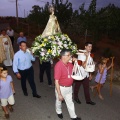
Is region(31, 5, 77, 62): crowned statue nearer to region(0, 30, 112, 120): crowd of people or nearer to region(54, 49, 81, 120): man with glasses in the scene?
region(0, 30, 112, 120): crowd of people

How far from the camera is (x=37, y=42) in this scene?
6.79 metres

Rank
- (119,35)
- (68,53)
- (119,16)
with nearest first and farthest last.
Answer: (68,53) → (119,16) → (119,35)

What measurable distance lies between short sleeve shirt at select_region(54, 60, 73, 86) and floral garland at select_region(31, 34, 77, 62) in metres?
1.05

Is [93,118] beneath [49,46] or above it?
beneath

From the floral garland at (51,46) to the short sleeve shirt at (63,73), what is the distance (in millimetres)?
1052

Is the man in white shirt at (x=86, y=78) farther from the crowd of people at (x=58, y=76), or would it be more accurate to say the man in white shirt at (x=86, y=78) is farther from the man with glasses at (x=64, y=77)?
the man with glasses at (x=64, y=77)

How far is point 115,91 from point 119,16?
672 centimetres

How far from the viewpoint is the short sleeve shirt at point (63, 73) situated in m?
5.23

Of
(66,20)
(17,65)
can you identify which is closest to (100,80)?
(17,65)

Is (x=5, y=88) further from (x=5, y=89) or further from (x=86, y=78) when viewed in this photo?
(x=86, y=78)

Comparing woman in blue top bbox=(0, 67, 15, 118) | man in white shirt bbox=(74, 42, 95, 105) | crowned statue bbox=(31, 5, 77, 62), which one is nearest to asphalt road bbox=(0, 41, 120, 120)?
man in white shirt bbox=(74, 42, 95, 105)

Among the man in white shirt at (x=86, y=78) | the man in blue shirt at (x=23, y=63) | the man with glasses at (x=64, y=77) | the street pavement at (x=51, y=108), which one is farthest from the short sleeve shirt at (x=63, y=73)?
the man in blue shirt at (x=23, y=63)

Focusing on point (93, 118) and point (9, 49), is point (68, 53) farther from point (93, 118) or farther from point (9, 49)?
point (9, 49)

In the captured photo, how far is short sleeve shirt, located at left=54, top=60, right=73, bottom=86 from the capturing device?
5.23 m
